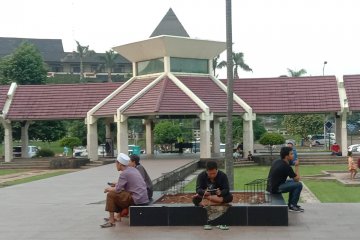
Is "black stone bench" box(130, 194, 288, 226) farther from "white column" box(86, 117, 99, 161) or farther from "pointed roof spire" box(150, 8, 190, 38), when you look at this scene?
"pointed roof spire" box(150, 8, 190, 38)

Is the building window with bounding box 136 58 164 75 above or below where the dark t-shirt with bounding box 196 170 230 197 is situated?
above

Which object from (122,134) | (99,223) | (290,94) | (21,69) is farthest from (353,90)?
(99,223)

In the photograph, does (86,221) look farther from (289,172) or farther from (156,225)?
(289,172)

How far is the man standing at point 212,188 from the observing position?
8516 mm

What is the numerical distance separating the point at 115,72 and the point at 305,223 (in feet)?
256

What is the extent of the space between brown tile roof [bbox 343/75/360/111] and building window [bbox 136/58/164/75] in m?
10.8

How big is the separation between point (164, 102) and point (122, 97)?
3.65 metres

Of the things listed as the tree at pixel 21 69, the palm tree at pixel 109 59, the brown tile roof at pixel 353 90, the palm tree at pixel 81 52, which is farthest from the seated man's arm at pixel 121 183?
the palm tree at pixel 109 59

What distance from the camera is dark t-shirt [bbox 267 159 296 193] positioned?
32.2 ft

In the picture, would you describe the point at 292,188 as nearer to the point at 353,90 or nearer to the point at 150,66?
the point at 150,66

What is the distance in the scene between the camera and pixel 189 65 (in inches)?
1225

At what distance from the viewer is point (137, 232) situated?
27.7 ft

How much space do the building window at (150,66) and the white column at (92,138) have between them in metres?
4.14

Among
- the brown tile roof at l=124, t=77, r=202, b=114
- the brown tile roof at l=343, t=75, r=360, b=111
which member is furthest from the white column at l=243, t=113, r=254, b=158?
the brown tile roof at l=343, t=75, r=360, b=111
